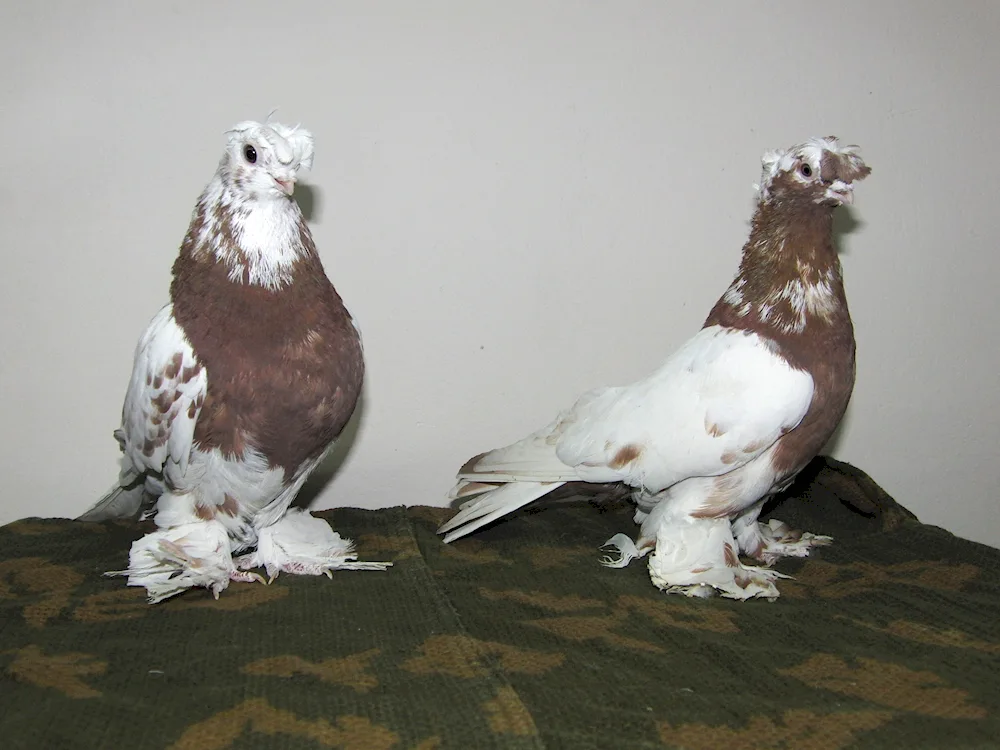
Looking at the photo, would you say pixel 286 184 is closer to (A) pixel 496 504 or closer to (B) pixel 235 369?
(B) pixel 235 369

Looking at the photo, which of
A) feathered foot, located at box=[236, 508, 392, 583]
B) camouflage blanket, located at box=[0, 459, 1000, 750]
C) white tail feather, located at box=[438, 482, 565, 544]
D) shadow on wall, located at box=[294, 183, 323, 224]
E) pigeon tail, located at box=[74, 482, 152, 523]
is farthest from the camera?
shadow on wall, located at box=[294, 183, 323, 224]

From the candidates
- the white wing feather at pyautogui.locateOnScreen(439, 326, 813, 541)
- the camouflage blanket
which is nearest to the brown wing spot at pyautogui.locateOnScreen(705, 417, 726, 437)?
the white wing feather at pyautogui.locateOnScreen(439, 326, 813, 541)

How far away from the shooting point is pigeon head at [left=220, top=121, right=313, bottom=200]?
2.03m

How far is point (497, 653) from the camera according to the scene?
67.1 inches

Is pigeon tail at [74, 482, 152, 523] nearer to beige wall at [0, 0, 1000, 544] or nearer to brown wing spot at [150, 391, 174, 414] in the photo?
beige wall at [0, 0, 1000, 544]

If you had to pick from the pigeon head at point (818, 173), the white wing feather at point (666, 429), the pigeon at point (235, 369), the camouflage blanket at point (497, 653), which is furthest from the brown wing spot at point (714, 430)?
the pigeon at point (235, 369)

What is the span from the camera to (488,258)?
2803mm

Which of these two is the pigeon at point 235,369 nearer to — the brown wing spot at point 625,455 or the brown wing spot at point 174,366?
the brown wing spot at point 174,366

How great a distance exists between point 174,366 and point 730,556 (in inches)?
56.3

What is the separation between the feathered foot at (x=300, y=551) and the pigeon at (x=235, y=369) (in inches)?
3.2

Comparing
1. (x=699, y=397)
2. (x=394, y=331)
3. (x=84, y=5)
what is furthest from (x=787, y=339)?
(x=84, y=5)

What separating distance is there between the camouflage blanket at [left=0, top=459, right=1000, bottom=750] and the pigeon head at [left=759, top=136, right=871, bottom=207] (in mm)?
965

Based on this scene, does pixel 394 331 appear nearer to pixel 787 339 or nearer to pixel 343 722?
pixel 787 339

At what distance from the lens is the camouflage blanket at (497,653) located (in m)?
1.42
